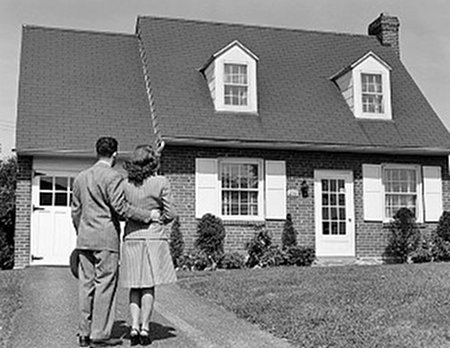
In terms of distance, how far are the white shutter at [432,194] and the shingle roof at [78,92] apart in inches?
273

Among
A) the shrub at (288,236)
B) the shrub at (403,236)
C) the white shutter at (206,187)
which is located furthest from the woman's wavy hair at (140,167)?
the shrub at (403,236)

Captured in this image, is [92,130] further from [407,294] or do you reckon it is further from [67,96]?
[407,294]

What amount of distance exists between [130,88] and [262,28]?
481 cm

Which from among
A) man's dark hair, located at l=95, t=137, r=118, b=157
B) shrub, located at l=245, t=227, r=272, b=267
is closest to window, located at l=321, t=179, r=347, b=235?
shrub, located at l=245, t=227, r=272, b=267

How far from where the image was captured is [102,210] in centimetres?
602

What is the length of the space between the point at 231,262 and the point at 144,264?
8.84 m

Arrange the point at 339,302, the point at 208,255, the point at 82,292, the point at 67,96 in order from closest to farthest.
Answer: the point at 82,292
the point at 339,302
the point at 208,255
the point at 67,96

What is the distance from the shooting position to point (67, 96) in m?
16.2

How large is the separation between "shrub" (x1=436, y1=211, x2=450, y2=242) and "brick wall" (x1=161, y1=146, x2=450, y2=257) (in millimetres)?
237

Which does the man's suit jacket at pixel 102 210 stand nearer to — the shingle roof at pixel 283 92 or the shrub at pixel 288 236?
the shingle roof at pixel 283 92

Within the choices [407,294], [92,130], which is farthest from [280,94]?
[407,294]

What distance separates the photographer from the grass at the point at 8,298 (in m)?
6.89

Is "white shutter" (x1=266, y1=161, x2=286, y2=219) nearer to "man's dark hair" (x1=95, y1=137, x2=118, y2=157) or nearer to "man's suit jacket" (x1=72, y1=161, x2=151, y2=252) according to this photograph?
"man's dark hair" (x1=95, y1=137, x2=118, y2=157)

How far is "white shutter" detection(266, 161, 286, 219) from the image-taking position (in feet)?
50.8
